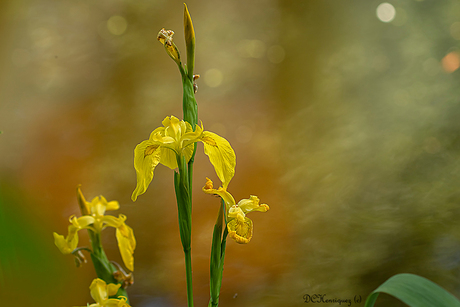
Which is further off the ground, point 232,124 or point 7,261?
point 232,124

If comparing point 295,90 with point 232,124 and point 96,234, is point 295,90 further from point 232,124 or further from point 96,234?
point 96,234

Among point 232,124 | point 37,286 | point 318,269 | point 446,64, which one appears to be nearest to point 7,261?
point 37,286

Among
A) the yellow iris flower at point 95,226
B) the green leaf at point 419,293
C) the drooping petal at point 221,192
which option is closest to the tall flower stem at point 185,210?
the drooping petal at point 221,192

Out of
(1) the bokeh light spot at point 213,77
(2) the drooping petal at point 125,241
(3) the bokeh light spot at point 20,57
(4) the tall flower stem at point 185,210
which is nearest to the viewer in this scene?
(4) the tall flower stem at point 185,210

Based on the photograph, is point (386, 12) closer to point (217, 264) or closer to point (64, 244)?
point (217, 264)

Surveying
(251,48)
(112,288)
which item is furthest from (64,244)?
(251,48)

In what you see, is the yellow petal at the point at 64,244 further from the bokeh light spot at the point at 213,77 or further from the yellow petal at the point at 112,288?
the bokeh light spot at the point at 213,77
